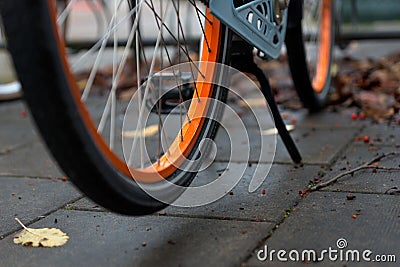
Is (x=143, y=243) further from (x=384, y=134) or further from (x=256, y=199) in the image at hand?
(x=384, y=134)

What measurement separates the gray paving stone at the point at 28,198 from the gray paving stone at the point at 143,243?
11 centimetres

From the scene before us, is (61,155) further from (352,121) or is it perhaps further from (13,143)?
(352,121)

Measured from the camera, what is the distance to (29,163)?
305 centimetres

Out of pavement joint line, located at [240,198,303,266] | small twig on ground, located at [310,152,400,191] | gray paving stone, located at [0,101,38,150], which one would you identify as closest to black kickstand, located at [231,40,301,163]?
small twig on ground, located at [310,152,400,191]

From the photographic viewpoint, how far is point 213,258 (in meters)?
1.79

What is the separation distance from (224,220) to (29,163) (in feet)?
4.06

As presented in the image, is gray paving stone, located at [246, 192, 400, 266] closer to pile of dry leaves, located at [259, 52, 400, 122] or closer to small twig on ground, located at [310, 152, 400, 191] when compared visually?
small twig on ground, located at [310, 152, 400, 191]

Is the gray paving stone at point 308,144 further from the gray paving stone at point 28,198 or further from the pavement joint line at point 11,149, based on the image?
the pavement joint line at point 11,149

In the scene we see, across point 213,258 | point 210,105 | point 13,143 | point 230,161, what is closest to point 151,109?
point 210,105

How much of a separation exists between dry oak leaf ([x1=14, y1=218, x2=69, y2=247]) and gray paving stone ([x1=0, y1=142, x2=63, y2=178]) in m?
0.69

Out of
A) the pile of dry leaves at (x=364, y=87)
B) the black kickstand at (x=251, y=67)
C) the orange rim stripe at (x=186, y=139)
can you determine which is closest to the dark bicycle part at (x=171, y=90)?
the orange rim stripe at (x=186, y=139)

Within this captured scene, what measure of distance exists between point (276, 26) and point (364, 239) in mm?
953

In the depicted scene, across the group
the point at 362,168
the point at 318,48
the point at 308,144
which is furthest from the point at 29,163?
the point at 318,48

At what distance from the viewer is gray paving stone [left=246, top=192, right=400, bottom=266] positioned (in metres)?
1.83
